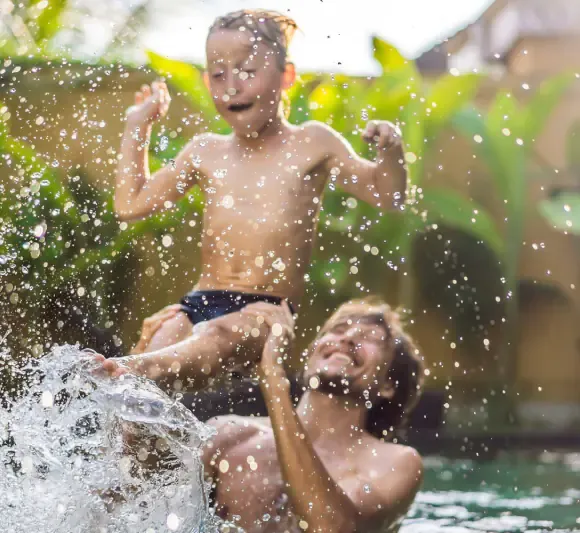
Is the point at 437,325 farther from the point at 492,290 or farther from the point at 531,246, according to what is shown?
the point at 531,246

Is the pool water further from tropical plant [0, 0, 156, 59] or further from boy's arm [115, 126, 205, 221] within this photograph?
tropical plant [0, 0, 156, 59]

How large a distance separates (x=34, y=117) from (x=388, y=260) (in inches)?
63.1

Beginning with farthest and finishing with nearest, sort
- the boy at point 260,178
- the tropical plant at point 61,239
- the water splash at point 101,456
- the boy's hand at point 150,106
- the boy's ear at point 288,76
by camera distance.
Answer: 1. the tropical plant at point 61,239
2. the boy's hand at point 150,106
3. the boy's ear at point 288,76
4. the boy at point 260,178
5. the water splash at point 101,456

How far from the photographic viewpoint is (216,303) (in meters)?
1.66

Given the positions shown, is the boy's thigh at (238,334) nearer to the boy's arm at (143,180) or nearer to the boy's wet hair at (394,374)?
the boy's wet hair at (394,374)

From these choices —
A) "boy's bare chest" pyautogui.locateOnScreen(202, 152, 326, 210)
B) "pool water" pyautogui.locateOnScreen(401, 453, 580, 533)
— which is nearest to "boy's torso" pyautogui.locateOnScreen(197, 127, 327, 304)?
"boy's bare chest" pyautogui.locateOnScreen(202, 152, 326, 210)

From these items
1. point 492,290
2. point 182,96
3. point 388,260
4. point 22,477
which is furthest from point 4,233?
point 22,477

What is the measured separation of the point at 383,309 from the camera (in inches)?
64.5

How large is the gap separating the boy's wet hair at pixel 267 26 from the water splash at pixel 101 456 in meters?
0.73

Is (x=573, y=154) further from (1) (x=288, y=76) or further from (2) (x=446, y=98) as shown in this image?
(1) (x=288, y=76)

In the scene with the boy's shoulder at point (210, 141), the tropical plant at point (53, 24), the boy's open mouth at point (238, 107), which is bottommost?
the boy's shoulder at point (210, 141)

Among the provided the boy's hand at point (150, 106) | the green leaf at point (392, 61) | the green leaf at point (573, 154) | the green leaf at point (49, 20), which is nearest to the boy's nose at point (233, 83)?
the boy's hand at point (150, 106)

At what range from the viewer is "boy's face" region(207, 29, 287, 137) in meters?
1.71

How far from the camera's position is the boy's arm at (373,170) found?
1.67 meters
